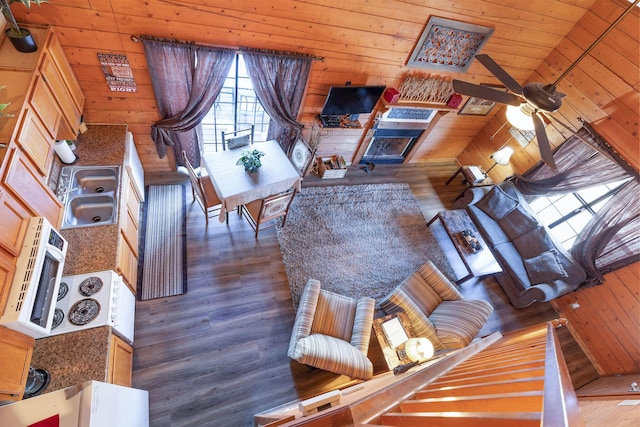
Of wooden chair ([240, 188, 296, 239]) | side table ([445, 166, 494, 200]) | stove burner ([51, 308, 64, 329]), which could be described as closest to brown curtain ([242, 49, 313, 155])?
wooden chair ([240, 188, 296, 239])

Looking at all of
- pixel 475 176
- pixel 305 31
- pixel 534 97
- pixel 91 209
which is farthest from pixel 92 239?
pixel 475 176

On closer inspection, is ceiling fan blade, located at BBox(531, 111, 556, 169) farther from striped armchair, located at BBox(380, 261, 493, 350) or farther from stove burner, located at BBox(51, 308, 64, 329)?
stove burner, located at BBox(51, 308, 64, 329)

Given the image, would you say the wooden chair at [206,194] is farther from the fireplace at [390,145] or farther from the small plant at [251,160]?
the fireplace at [390,145]

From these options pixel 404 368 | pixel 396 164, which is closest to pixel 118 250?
pixel 404 368

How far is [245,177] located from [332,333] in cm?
212

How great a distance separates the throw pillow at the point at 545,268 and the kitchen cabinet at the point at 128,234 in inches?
201

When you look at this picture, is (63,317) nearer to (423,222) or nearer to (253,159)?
(253,159)

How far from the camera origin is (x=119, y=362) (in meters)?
2.42

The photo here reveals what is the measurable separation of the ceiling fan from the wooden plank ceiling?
1.76 metres

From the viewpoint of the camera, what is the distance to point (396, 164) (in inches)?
231

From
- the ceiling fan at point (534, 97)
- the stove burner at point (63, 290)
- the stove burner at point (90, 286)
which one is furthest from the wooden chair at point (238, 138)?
the ceiling fan at point (534, 97)

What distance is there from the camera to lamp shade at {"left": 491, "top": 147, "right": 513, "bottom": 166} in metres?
5.04

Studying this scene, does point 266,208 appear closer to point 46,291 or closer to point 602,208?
point 46,291

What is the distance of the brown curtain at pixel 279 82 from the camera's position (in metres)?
3.39
